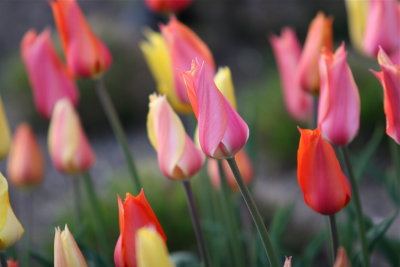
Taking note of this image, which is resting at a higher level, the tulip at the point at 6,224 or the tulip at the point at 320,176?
the tulip at the point at 6,224

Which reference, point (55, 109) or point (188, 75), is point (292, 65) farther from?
point (188, 75)

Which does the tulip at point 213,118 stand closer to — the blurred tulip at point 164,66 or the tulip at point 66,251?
the tulip at point 66,251

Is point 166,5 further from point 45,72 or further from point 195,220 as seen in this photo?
point 195,220

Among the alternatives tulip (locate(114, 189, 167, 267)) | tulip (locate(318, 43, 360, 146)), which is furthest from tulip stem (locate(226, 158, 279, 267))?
tulip (locate(318, 43, 360, 146))

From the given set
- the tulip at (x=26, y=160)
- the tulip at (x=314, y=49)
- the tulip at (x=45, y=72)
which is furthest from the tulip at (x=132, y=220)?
the tulip at (x=26, y=160)

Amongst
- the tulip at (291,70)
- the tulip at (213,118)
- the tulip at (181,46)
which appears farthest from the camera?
the tulip at (291,70)

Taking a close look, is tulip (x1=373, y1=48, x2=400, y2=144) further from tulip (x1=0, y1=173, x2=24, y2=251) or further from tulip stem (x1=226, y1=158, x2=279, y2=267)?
tulip (x1=0, y1=173, x2=24, y2=251)

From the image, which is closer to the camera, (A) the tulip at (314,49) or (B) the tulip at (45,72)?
(A) the tulip at (314,49)
